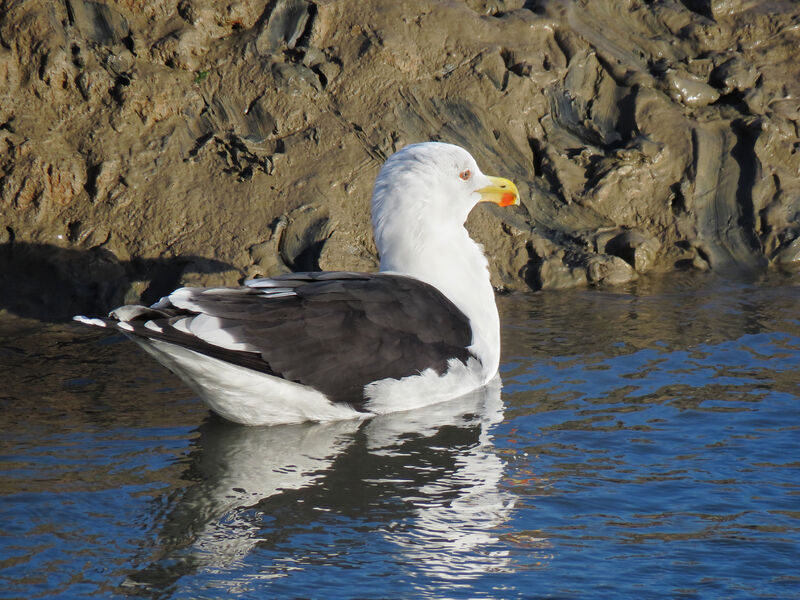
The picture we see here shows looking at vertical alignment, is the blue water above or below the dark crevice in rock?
below

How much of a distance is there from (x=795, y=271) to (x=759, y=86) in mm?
2108

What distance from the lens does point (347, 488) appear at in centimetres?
544

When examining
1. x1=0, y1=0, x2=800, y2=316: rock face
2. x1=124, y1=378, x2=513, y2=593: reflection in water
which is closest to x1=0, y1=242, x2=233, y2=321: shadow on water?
x1=0, y1=0, x2=800, y2=316: rock face

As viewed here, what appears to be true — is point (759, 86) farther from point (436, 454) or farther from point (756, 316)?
point (436, 454)

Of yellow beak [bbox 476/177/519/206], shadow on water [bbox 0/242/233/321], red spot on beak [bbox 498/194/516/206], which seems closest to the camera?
yellow beak [bbox 476/177/519/206]

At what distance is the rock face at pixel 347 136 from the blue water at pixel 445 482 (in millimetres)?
1468

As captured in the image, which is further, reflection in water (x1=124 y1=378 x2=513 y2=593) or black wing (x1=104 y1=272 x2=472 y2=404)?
black wing (x1=104 y1=272 x2=472 y2=404)

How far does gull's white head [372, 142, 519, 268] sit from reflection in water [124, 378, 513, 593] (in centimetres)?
126

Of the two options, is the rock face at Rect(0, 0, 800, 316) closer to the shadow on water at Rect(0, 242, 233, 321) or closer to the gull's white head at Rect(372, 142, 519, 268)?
the shadow on water at Rect(0, 242, 233, 321)

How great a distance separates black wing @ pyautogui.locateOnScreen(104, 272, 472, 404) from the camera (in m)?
5.97

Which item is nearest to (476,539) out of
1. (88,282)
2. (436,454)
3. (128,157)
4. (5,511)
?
(436,454)

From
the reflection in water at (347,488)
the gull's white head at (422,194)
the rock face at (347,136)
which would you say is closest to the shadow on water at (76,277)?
the rock face at (347,136)

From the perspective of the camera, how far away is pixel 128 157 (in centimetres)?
940

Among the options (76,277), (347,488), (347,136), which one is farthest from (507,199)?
(76,277)
